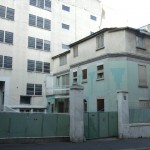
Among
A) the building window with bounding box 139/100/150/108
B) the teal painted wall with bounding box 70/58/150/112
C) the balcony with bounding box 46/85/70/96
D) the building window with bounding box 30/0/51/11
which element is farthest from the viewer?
the building window with bounding box 30/0/51/11

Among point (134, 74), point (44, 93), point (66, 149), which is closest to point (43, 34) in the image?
point (44, 93)

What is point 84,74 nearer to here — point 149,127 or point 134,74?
point 134,74

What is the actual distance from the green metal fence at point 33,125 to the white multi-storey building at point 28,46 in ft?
46.1

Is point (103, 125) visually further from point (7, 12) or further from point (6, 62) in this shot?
point (7, 12)

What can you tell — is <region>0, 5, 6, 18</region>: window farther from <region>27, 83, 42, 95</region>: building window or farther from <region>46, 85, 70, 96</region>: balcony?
<region>46, 85, 70, 96</region>: balcony

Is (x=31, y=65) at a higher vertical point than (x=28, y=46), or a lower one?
lower

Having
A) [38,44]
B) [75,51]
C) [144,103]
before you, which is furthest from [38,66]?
[144,103]

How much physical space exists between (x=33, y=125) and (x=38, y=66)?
62.9 feet

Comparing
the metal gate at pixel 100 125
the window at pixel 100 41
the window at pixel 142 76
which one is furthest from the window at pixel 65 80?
the metal gate at pixel 100 125

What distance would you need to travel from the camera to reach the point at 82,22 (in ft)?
134

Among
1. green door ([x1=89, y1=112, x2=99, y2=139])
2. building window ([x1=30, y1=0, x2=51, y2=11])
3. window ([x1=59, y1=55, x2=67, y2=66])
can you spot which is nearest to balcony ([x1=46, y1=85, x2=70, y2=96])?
window ([x1=59, y1=55, x2=67, y2=66])

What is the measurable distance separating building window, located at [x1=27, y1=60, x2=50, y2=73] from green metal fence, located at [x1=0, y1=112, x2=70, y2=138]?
1797cm

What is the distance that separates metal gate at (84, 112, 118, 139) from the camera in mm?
16783

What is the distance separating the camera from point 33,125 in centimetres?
1512
